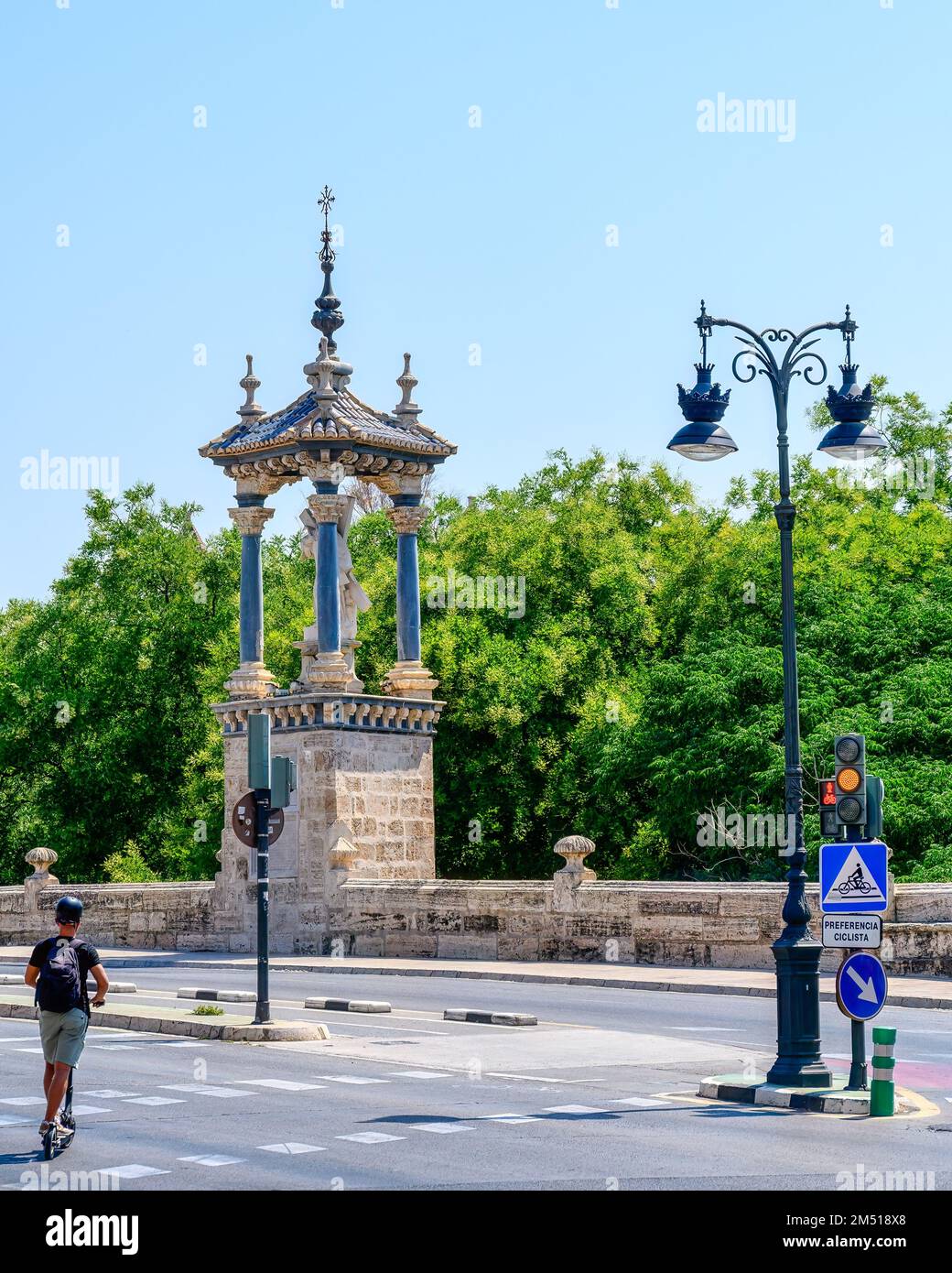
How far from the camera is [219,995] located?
23.8 m

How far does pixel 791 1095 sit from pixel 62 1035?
5.33 meters

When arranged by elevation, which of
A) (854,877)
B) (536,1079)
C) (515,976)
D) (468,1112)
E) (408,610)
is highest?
(408,610)

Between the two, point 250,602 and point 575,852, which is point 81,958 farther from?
point 250,602

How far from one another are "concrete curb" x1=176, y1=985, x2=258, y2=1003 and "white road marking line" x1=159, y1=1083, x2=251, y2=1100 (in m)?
8.07

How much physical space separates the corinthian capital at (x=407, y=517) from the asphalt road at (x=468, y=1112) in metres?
15.5

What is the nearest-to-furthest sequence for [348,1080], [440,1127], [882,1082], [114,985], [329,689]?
[440,1127] → [882,1082] → [348,1080] → [114,985] → [329,689]

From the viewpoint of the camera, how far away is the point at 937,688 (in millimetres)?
37031

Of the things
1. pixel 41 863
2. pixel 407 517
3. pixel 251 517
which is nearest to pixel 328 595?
pixel 407 517

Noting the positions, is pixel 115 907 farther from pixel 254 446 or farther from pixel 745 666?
pixel 745 666

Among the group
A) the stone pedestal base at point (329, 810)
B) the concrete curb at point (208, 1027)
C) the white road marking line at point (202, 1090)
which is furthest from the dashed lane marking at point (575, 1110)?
the stone pedestal base at point (329, 810)

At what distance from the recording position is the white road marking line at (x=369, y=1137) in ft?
39.8

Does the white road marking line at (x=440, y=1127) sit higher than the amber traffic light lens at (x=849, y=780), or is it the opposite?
the amber traffic light lens at (x=849, y=780)

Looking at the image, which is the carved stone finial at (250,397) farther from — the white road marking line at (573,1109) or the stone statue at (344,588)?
the white road marking line at (573,1109)

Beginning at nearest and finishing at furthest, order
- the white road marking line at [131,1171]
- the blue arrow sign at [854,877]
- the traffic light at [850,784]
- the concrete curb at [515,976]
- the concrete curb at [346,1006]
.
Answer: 1. the white road marking line at [131,1171]
2. the blue arrow sign at [854,877]
3. the traffic light at [850,784]
4. the concrete curb at [346,1006]
5. the concrete curb at [515,976]
